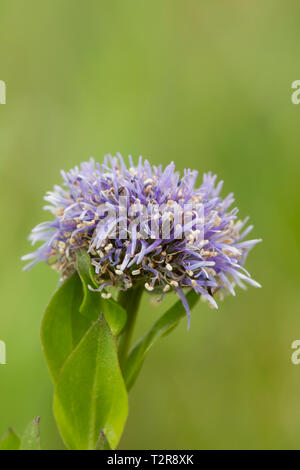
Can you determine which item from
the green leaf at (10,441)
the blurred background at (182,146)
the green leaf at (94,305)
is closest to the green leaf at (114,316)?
the green leaf at (94,305)

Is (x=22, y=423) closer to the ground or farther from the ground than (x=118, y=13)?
closer to the ground

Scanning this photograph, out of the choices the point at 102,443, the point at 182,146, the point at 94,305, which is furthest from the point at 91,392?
the point at 182,146

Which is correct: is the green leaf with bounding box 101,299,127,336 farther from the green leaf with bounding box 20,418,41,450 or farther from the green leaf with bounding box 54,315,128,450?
the green leaf with bounding box 20,418,41,450

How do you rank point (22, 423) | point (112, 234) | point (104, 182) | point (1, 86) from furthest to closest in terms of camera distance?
1. point (1, 86)
2. point (22, 423)
3. point (104, 182)
4. point (112, 234)

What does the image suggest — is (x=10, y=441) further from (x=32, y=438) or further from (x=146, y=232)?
(x=146, y=232)

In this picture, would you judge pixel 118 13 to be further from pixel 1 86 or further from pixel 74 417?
pixel 74 417
